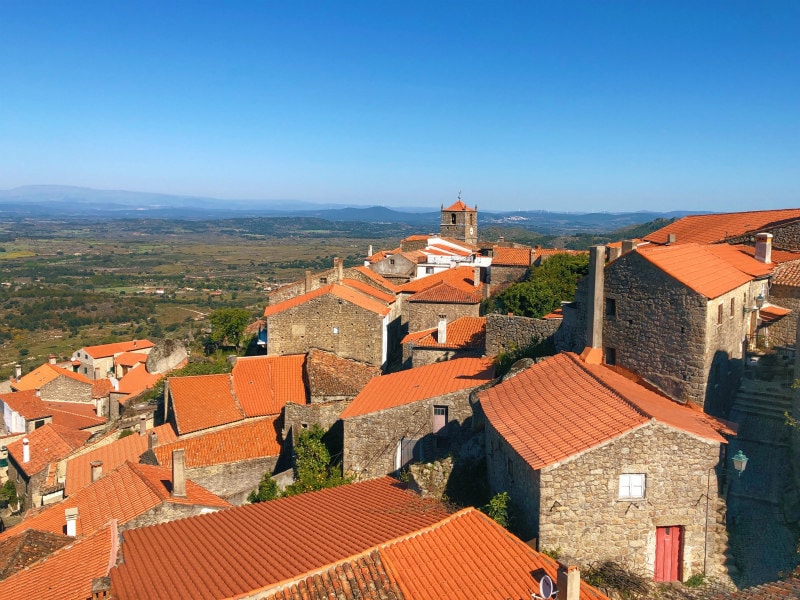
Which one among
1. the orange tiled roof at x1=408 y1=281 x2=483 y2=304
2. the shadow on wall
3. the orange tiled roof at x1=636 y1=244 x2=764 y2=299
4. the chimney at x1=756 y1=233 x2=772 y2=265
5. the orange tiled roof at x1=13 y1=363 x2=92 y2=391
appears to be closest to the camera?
the orange tiled roof at x1=636 y1=244 x2=764 y2=299

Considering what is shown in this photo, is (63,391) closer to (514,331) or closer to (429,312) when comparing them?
(429,312)

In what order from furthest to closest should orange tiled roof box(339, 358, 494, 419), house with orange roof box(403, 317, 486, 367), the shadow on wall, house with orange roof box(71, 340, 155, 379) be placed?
house with orange roof box(71, 340, 155, 379) < house with orange roof box(403, 317, 486, 367) < orange tiled roof box(339, 358, 494, 419) < the shadow on wall

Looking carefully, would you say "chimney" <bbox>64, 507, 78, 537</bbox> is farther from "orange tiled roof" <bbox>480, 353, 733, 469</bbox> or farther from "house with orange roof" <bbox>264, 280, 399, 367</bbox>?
"house with orange roof" <bbox>264, 280, 399, 367</bbox>

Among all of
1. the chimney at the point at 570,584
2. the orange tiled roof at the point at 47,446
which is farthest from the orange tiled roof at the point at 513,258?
the chimney at the point at 570,584

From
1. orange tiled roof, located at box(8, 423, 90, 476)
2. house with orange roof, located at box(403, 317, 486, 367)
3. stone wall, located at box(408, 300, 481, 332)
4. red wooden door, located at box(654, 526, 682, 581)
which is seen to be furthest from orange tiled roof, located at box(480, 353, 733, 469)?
orange tiled roof, located at box(8, 423, 90, 476)

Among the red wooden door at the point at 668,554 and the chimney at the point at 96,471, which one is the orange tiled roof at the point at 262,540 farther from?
the chimney at the point at 96,471

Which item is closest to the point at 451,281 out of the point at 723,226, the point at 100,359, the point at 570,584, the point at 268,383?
the point at 268,383
